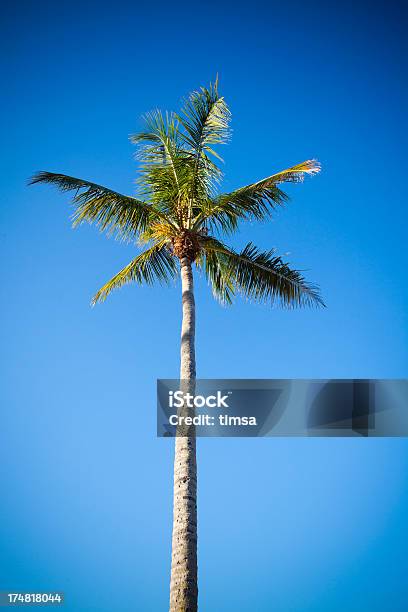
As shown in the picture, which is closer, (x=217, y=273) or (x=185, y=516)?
(x=185, y=516)

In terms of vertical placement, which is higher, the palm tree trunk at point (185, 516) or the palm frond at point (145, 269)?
the palm frond at point (145, 269)

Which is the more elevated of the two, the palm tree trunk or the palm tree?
the palm tree

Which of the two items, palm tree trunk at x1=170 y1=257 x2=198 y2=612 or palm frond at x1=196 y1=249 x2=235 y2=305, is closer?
palm tree trunk at x1=170 y1=257 x2=198 y2=612

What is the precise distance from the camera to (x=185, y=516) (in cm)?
919

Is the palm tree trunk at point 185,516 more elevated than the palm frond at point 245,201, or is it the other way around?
the palm frond at point 245,201

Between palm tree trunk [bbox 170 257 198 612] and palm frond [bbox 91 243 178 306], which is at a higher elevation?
palm frond [bbox 91 243 178 306]

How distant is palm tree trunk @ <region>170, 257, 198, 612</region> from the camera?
332 inches

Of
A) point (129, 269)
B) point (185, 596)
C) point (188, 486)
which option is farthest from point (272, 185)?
point (185, 596)

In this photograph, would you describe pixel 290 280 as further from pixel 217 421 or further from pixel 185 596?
pixel 185 596

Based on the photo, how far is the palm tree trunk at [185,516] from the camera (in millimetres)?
8430

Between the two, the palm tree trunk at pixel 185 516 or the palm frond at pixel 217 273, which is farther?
the palm frond at pixel 217 273

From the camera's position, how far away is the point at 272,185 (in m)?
13.3

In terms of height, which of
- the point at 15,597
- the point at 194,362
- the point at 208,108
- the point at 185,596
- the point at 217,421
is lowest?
the point at 15,597

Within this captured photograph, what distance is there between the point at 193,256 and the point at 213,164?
6.84 feet
